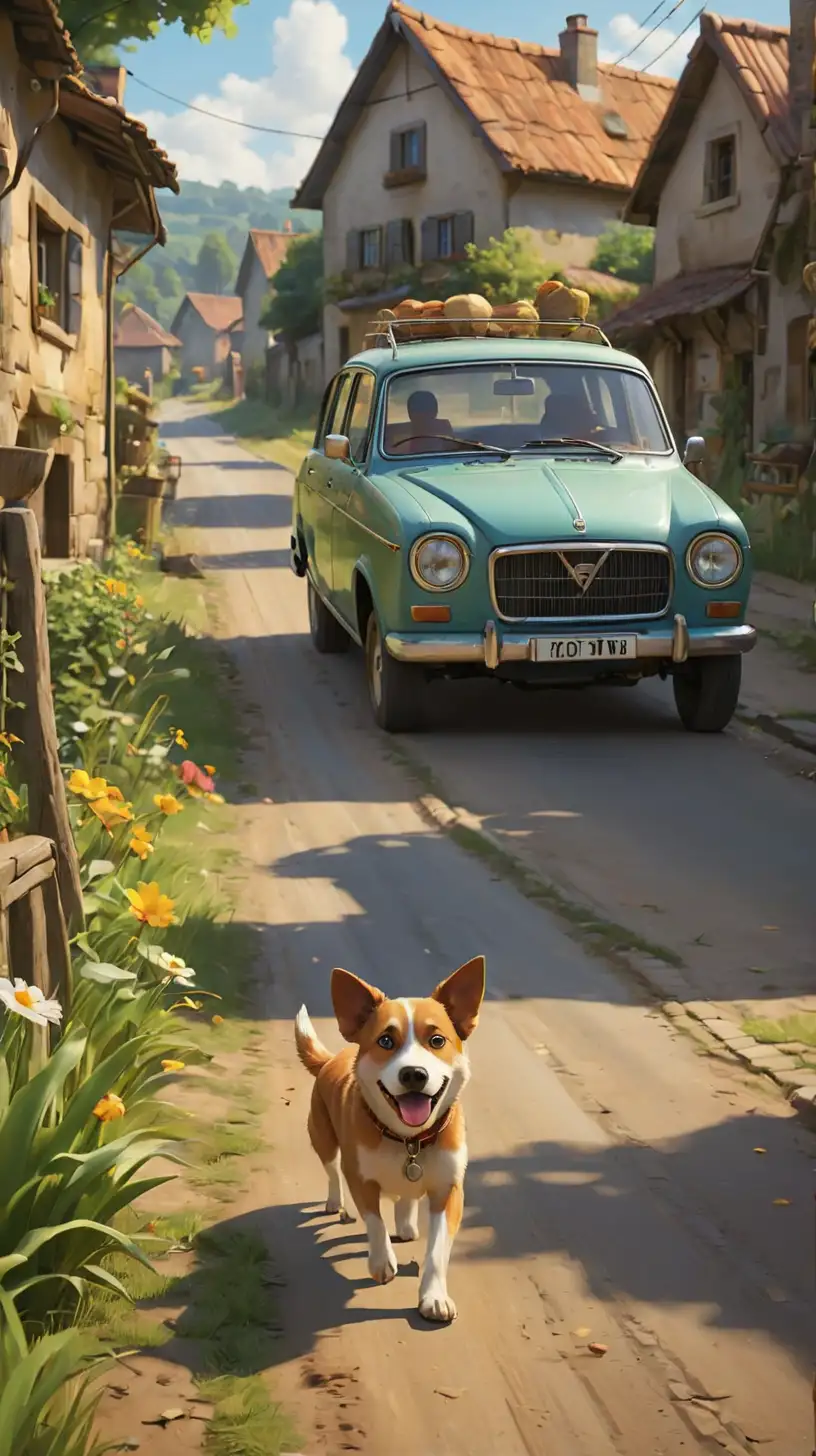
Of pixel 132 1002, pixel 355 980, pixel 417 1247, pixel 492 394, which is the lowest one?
pixel 417 1247

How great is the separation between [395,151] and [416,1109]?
32509 mm

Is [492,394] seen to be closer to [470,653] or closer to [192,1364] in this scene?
[470,653]

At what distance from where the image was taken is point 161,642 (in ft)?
37.2

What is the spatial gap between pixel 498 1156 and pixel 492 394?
655 centimetres

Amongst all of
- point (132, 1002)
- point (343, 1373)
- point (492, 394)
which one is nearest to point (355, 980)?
point (343, 1373)

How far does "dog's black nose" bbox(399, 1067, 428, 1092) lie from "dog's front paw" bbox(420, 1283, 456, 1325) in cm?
47

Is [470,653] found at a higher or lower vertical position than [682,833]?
higher

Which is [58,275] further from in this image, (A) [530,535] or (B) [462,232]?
(B) [462,232]

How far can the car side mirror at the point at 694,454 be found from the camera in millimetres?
9867

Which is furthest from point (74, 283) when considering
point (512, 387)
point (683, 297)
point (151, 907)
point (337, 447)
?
point (151, 907)

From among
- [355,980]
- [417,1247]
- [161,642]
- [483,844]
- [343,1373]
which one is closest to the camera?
[343,1373]

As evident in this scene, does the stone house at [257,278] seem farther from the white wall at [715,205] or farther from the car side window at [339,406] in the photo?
the car side window at [339,406]

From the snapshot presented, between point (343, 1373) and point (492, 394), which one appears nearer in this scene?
point (343, 1373)

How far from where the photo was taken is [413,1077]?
11.0 feet
